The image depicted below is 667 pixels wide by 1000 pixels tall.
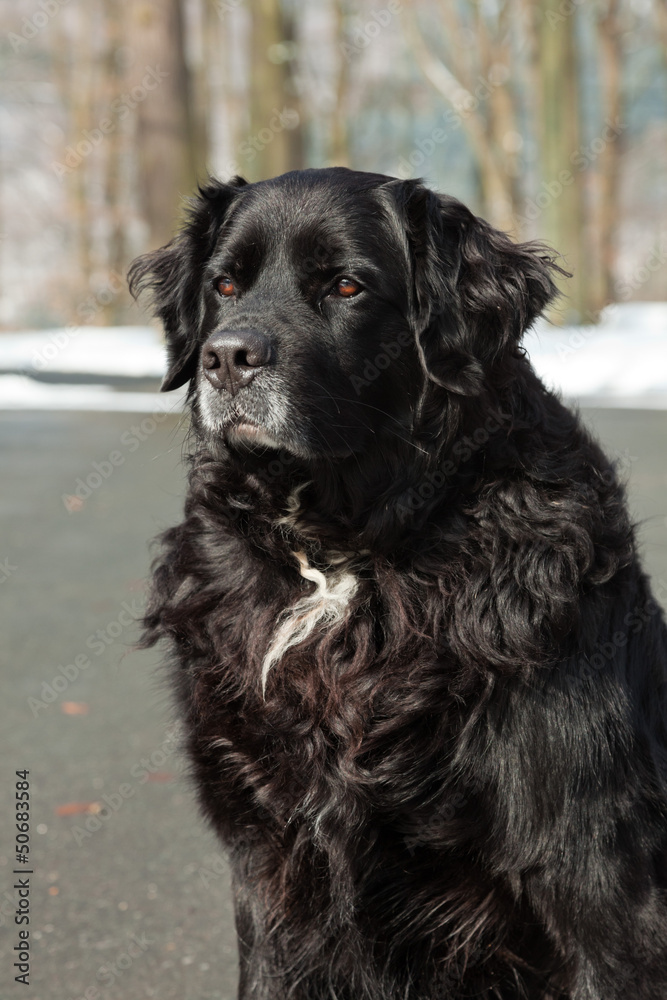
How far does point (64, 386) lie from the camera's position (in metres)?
16.3

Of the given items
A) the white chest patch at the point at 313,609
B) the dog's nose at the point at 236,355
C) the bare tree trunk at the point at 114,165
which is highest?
the dog's nose at the point at 236,355

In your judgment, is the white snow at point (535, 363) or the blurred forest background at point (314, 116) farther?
the blurred forest background at point (314, 116)

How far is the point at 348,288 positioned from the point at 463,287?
1.03 ft

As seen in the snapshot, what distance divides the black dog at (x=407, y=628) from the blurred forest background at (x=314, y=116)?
483 inches

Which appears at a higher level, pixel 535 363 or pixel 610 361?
pixel 535 363

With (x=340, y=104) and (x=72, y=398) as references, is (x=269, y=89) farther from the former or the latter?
(x=72, y=398)

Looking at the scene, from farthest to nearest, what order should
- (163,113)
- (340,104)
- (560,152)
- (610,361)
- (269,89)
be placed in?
(340,104), (269,89), (560,152), (163,113), (610,361)

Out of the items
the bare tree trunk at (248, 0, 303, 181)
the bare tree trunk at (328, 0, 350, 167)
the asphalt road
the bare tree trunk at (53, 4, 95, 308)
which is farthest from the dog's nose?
the bare tree trunk at (53, 4, 95, 308)

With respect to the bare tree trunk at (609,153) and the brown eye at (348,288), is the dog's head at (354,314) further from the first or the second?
the bare tree trunk at (609,153)

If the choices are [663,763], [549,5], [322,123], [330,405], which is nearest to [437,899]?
[663,763]

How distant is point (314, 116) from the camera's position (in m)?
29.2

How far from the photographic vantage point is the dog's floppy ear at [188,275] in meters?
3.27

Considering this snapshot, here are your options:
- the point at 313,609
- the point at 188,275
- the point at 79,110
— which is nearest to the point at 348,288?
the point at 188,275

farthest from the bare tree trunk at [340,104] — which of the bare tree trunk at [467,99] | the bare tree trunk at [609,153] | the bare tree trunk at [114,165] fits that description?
the bare tree trunk at [609,153]
